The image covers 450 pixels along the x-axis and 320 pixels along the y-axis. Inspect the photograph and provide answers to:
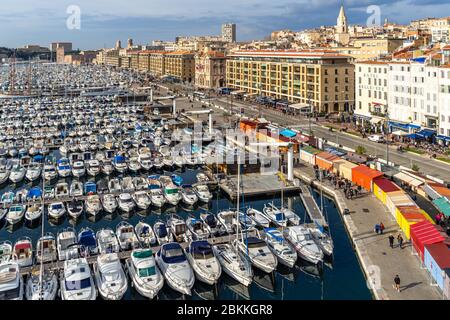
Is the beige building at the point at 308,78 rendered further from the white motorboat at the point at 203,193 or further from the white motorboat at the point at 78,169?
the white motorboat at the point at 203,193

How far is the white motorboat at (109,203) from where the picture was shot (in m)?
36.8

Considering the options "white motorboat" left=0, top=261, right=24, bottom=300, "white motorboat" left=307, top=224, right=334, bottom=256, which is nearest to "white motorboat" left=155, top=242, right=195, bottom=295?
"white motorboat" left=0, top=261, right=24, bottom=300

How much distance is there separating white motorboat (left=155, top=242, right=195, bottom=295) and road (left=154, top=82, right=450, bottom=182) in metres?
25.5

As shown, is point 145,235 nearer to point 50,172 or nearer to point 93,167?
point 93,167

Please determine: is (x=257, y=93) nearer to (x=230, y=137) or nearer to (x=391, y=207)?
(x=230, y=137)

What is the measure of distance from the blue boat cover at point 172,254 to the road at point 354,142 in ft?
83.1

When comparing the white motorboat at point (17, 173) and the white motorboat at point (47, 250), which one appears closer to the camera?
the white motorboat at point (47, 250)

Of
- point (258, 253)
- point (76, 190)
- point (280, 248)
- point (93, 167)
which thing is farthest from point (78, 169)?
point (280, 248)

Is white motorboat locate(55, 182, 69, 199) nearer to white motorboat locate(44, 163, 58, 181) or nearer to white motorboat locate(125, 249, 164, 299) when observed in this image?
white motorboat locate(44, 163, 58, 181)

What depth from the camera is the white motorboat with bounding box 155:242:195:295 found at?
23.5 metres

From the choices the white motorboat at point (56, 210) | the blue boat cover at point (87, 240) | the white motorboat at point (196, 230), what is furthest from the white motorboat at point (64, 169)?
the white motorboat at point (196, 230)

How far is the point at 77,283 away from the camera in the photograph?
22.7 metres

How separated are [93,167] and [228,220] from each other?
20.9 meters
